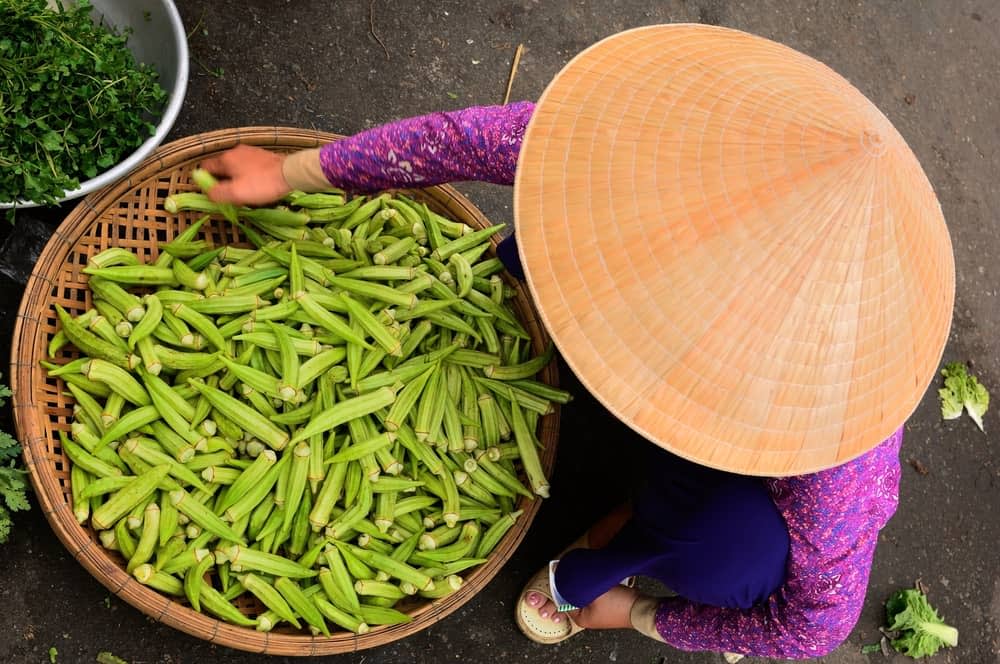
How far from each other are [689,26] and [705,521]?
4.76 feet

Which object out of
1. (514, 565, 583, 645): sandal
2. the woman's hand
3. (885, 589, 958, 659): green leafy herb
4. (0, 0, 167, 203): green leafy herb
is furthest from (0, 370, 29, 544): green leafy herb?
(885, 589, 958, 659): green leafy herb

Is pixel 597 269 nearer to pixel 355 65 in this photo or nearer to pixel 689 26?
pixel 689 26

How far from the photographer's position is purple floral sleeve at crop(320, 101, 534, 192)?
1992 millimetres

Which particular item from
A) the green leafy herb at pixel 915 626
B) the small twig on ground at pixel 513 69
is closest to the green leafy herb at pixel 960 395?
the green leafy herb at pixel 915 626

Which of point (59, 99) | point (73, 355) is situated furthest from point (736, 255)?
point (73, 355)

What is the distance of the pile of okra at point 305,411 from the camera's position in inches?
91.3

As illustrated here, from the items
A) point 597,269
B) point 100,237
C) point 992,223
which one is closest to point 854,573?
point 597,269

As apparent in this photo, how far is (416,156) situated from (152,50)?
3.92 feet

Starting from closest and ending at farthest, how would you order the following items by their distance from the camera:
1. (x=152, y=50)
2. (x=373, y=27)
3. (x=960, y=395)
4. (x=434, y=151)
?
(x=434, y=151)
(x=152, y=50)
(x=373, y=27)
(x=960, y=395)

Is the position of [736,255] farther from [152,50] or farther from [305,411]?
[152,50]

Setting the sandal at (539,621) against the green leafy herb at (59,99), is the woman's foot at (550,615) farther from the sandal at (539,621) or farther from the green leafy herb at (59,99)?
the green leafy herb at (59,99)

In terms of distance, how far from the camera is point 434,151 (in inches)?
80.7

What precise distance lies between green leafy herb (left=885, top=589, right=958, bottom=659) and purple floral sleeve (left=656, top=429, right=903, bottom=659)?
1.61 metres

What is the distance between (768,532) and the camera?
2.30 metres
